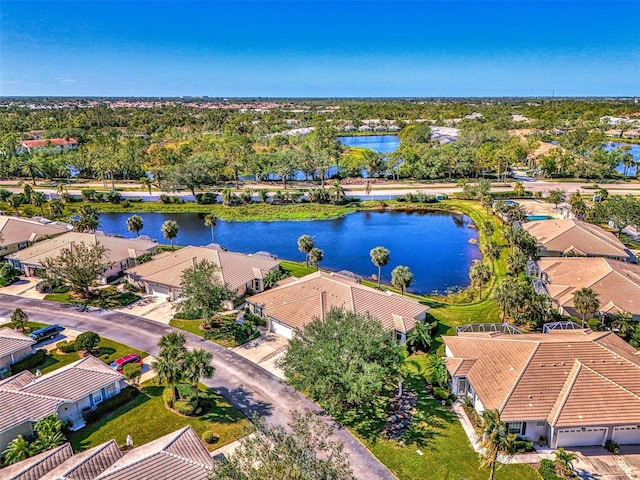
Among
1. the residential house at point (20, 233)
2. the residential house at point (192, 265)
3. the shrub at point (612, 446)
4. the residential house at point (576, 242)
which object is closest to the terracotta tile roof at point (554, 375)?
the shrub at point (612, 446)

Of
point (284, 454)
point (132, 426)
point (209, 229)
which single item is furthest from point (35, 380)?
point (209, 229)

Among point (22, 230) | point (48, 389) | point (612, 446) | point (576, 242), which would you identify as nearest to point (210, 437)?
point (48, 389)

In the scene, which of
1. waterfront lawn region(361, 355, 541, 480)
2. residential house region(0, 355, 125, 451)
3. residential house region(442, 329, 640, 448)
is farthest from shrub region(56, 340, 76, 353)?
residential house region(442, 329, 640, 448)

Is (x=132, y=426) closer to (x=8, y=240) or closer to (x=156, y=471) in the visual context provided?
(x=156, y=471)

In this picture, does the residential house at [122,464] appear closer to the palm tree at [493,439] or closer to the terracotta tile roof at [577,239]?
the palm tree at [493,439]

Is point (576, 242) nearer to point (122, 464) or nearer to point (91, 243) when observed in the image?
point (122, 464)

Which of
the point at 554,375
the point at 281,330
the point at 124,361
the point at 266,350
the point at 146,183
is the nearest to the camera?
the point at 554,375
